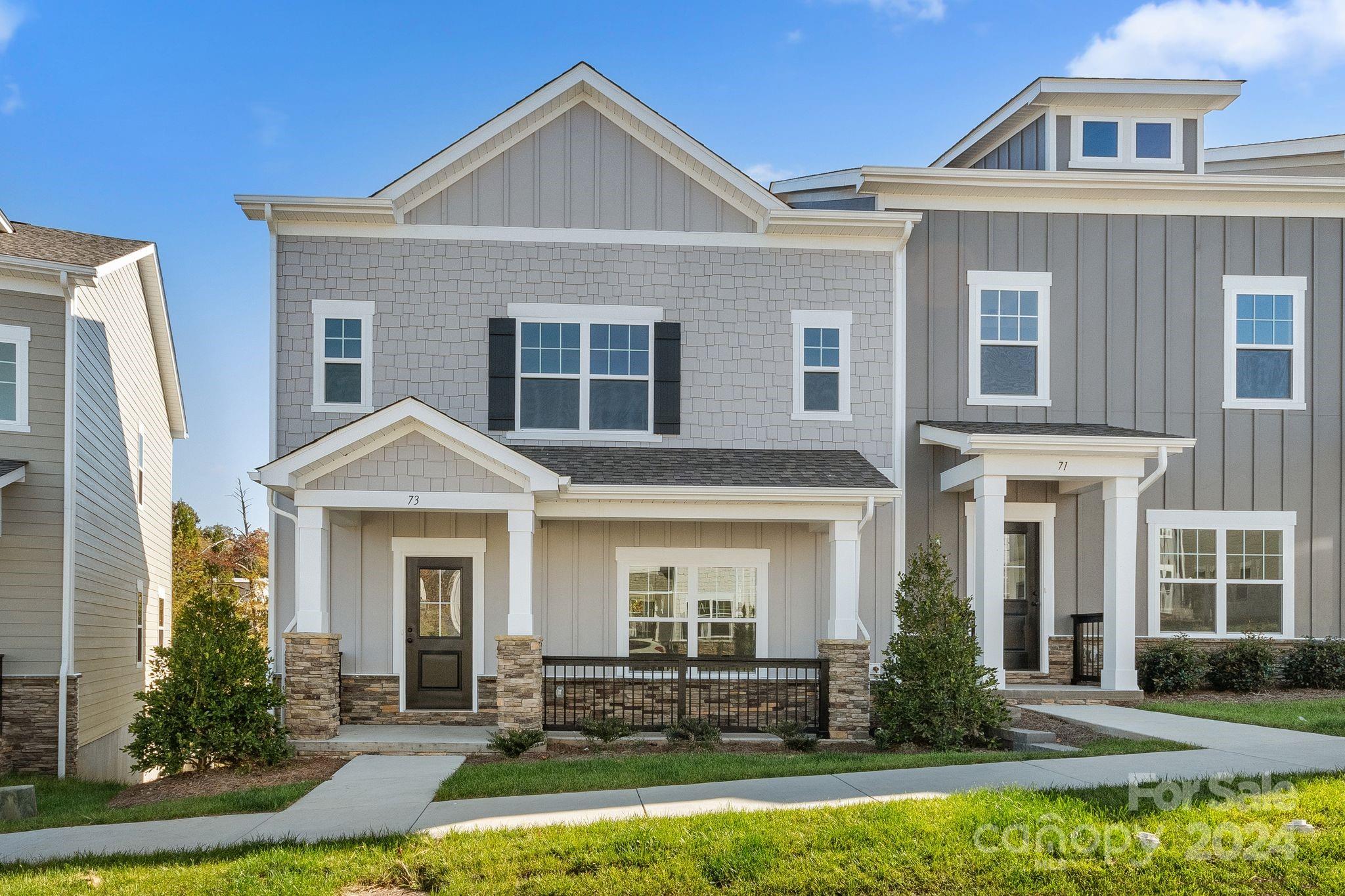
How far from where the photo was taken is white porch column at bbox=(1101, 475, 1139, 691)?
1386 centimetres

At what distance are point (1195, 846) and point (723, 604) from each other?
837 centimetres

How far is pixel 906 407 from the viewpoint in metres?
15.0

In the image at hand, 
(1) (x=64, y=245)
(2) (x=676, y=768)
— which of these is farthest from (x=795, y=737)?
(1) (x=64, y=245)

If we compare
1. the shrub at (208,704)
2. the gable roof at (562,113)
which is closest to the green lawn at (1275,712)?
the gable roof at (562,113)

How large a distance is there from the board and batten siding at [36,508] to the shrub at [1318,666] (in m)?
15.8

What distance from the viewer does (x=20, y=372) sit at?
525 inches

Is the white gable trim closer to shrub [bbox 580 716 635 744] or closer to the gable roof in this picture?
shrub [bbox 580 716 635 744]

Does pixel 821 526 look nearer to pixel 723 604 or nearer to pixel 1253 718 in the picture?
pixel 723 604

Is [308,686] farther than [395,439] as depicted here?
No

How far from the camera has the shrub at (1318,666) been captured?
14.7m

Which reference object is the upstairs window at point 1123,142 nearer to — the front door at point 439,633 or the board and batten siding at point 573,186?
the board and batten siding at point 573,186

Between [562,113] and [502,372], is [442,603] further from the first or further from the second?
[562,113]

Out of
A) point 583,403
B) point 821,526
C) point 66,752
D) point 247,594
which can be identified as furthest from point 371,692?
point 247,594

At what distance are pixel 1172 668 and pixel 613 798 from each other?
9.31m
